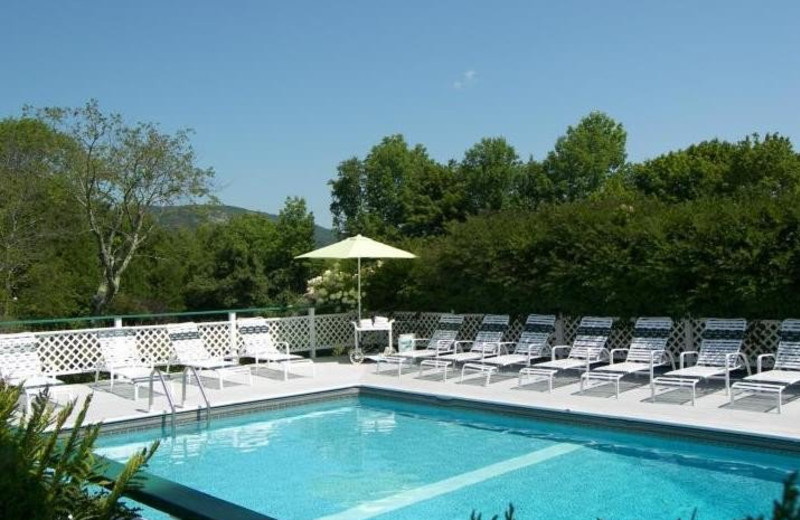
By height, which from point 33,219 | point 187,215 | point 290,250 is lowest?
point 33,219

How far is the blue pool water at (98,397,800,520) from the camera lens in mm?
6742

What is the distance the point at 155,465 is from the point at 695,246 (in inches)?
289

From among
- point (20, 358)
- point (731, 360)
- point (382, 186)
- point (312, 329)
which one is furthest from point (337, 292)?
point (382, 186)

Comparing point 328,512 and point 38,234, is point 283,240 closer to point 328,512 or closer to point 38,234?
point 38,234

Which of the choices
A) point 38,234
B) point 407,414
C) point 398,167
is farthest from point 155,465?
point 398,167

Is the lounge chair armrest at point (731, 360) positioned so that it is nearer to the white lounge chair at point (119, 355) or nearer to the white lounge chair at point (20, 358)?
the white lounge chair at point (119, 355)

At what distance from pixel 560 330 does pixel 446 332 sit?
1824mm

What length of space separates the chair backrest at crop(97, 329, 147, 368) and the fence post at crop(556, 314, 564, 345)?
6.45 meters

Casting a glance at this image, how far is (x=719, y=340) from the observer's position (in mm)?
10250

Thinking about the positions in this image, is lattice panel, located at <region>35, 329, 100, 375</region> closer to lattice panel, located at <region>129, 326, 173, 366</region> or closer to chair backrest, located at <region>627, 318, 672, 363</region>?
lattice panel, located at <region>129, 326, 173, 366</region>

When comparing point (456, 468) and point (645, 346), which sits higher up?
point (645, 346)

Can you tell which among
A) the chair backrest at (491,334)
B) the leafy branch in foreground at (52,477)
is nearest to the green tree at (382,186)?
the chair backrest at (491,334)

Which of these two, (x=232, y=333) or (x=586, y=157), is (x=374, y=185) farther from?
(x=232, y=333)

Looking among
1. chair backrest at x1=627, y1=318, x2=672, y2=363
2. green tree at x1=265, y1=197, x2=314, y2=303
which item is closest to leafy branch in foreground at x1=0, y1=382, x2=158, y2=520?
chair backrest at x1=627, y1=318, x2=672, y2=363
